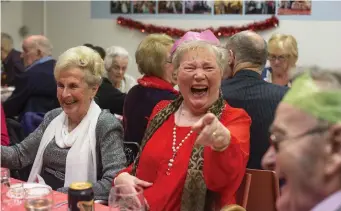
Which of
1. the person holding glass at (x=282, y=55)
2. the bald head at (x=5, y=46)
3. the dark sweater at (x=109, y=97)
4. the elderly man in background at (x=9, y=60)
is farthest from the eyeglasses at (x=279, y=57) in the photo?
the bald head at (x=5, y=46)

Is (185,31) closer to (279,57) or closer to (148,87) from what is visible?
(279,57)

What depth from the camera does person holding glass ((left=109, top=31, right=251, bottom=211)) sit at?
1823 mm

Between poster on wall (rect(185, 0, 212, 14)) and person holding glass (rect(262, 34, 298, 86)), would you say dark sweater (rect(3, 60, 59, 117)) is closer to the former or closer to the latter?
person holding glass (rect(262, 34, 298, 86))

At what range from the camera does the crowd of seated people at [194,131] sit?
1025 millimetres

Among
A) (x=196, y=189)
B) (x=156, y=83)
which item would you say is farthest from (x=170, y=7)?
(x=196, y=189)

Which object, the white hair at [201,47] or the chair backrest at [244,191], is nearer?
the chair backrest at [244,191]

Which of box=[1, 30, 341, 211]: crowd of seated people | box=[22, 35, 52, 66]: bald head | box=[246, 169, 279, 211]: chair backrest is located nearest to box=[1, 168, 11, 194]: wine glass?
box=[1, 30, 341, 211]: crowd of seated people

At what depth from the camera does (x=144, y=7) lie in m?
5.99

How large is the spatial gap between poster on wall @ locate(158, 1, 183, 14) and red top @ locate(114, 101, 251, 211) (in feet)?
12.5

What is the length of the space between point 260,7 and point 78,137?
11.4ft

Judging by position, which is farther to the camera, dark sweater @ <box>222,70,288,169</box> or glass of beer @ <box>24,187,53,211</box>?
dark sweater @ <box>222,70,288,169</box>

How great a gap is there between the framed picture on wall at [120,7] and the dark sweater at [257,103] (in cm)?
368

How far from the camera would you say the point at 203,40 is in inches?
82.7

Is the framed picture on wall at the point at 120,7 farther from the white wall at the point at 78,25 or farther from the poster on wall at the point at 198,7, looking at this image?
the poster on wall at the point at 198,7
